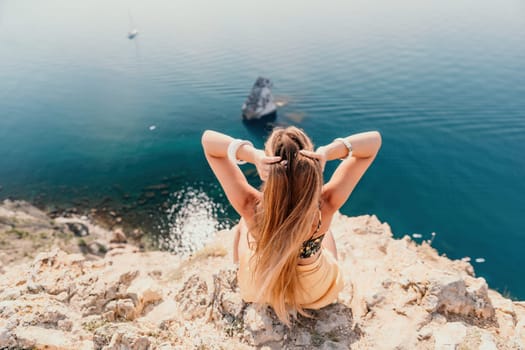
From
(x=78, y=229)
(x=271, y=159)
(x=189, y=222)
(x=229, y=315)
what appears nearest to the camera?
(x=271, y=159)

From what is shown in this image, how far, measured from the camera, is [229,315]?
4297 millimetres

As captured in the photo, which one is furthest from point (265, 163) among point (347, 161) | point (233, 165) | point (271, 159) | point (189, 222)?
point (189, 222)

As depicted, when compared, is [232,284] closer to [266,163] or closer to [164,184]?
[266,163]

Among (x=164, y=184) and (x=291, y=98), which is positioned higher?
(x=291, y=98)

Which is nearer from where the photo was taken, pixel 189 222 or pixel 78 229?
pixel 78 229

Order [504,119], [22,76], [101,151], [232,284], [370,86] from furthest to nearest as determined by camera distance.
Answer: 1. [22,76]
2. [370,86]
3. [101,151]
4. [504,119]
5. [232,284]

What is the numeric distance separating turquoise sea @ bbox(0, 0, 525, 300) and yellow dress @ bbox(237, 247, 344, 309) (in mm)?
14936

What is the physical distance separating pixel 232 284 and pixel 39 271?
144 inches

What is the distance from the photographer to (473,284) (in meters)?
4.46

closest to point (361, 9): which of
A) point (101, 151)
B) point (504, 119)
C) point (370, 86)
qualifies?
point (370, 86)

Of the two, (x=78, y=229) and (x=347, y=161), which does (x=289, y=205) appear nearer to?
(x=347, y=161)

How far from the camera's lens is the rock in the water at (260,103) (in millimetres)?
35594

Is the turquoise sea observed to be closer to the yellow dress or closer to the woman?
the yellow dress

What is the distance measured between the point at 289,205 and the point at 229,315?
249cm
